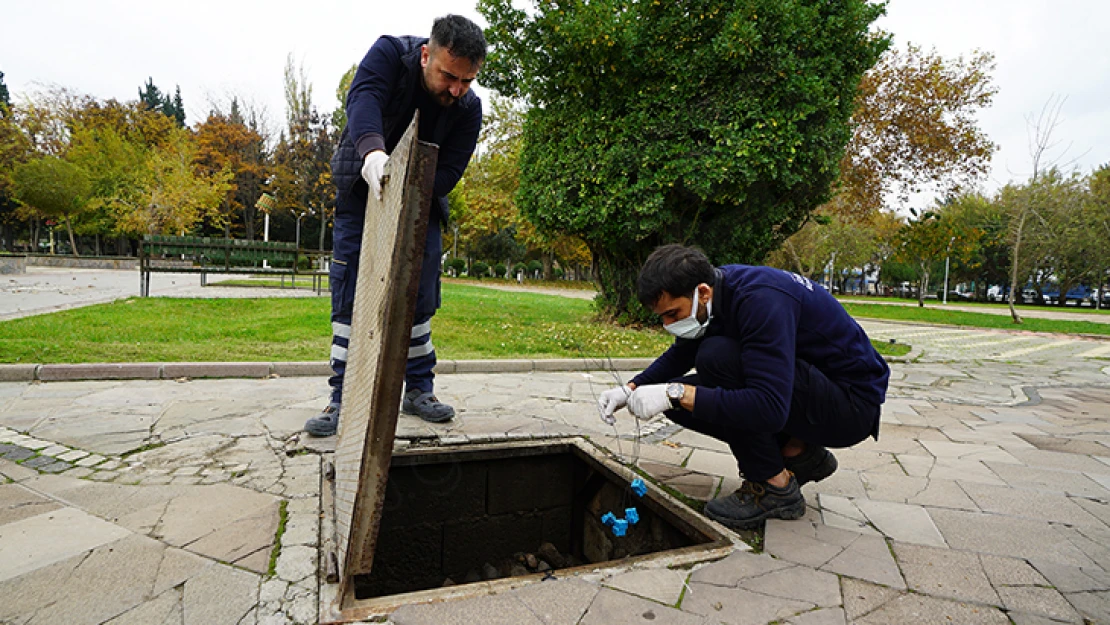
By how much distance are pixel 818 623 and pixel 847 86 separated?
8306mm

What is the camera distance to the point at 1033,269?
115 ft

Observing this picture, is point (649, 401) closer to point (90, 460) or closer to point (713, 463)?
point (713, 463)

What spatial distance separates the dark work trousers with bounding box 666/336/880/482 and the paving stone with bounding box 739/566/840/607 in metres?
0.47

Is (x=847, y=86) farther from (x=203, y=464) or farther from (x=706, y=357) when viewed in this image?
(x=203, y=464)

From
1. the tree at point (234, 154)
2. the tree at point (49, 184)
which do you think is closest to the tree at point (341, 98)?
the tree at point (234, 154)

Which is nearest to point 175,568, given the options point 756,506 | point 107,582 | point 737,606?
point 107,582

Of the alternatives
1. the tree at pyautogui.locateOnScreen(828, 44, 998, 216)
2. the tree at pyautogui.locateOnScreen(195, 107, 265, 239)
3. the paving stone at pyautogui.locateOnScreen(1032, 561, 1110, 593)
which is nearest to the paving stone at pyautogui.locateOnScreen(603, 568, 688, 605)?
the paving stone at pyautogui.locateOnScreen(1032, 561, 1110, 593)

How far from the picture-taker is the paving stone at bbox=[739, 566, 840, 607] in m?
1.69

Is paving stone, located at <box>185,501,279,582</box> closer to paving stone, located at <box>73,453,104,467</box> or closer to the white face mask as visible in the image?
paving stone, located at <box>73,453,104,467</box>

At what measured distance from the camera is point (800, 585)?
5.79 ft

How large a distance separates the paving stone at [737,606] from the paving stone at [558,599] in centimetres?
29

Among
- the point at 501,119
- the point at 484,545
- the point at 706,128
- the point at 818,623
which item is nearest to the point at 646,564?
the point at 818,623

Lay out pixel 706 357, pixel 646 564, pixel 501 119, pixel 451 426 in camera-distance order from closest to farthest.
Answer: pixel 646 564, pixel 706 357, pixel 451 426, pixel 501 119

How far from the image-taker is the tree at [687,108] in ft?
24.2
